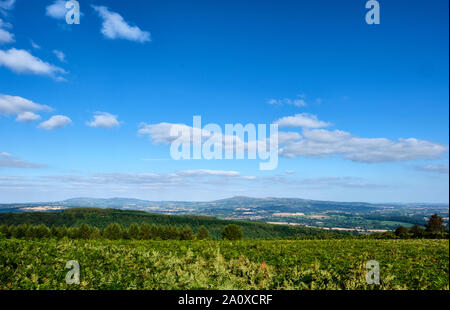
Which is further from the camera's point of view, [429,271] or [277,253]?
[277,253]

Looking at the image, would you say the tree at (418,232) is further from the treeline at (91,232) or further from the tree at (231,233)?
the treeline at (91,232)

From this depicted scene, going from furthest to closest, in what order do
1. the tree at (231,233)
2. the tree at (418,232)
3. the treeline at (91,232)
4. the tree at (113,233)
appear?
the tree at (231,233) < the tree at (113,233) < the treeline at (91,232) < the tree at (418,232)

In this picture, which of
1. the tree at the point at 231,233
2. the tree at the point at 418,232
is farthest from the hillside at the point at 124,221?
the tree at the point at 418,232

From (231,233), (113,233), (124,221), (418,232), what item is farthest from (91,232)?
(124,221)

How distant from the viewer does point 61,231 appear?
72812mm

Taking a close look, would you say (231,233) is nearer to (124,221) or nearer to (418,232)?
(418,232)

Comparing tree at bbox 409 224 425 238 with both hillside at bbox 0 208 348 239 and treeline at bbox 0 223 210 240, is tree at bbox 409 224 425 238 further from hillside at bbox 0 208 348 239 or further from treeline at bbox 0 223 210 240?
hillside at bbox 0 208 348 239

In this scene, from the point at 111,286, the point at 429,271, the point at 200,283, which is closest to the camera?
the point at 200,283

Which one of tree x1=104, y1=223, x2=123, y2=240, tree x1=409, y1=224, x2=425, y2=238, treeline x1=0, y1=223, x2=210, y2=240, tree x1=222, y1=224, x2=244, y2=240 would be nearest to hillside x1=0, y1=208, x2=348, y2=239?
tree x1=222, y1=224, x2=244, y2=240

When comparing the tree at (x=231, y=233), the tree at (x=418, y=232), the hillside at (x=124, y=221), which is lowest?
the hillside at (x=124, y=221)

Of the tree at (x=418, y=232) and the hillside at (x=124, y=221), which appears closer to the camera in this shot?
the tree at (x=418, y=232)
